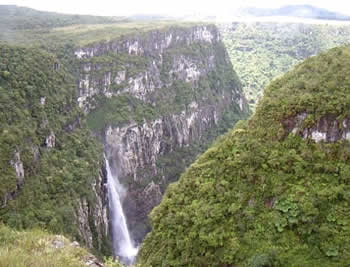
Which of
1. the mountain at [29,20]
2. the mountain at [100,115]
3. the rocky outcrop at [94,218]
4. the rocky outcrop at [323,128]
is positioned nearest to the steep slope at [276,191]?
the rocky outcrop at [323,128]

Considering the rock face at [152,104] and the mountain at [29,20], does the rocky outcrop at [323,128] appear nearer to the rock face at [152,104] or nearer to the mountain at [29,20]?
the rock face at [152,104]

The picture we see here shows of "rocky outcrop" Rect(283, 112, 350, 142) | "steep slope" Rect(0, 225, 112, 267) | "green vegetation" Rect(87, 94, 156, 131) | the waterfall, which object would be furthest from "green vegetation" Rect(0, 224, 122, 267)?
"green vegetation" Rect(87, 94, 156, 131)

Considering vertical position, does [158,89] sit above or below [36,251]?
below

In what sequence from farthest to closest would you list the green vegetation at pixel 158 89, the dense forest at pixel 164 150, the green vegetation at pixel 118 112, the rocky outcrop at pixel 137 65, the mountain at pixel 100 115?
the rocky outcrop at pixel 137 65 < the green vegetation at pixel 158 89 < the green vegetation at pixel 118 112 < the mountain at pixel 100 115 < the dense forest at pixel 164 150

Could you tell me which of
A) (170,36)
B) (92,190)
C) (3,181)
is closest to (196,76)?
(170,36)

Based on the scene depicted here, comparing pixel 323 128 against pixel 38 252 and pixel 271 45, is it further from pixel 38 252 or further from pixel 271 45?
pixel 271 45

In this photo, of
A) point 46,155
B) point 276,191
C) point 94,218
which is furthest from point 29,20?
point 276,191

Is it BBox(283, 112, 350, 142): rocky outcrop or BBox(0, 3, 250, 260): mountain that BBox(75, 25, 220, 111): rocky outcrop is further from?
BBox(283, 112, 350, 142): rocky outcrop
